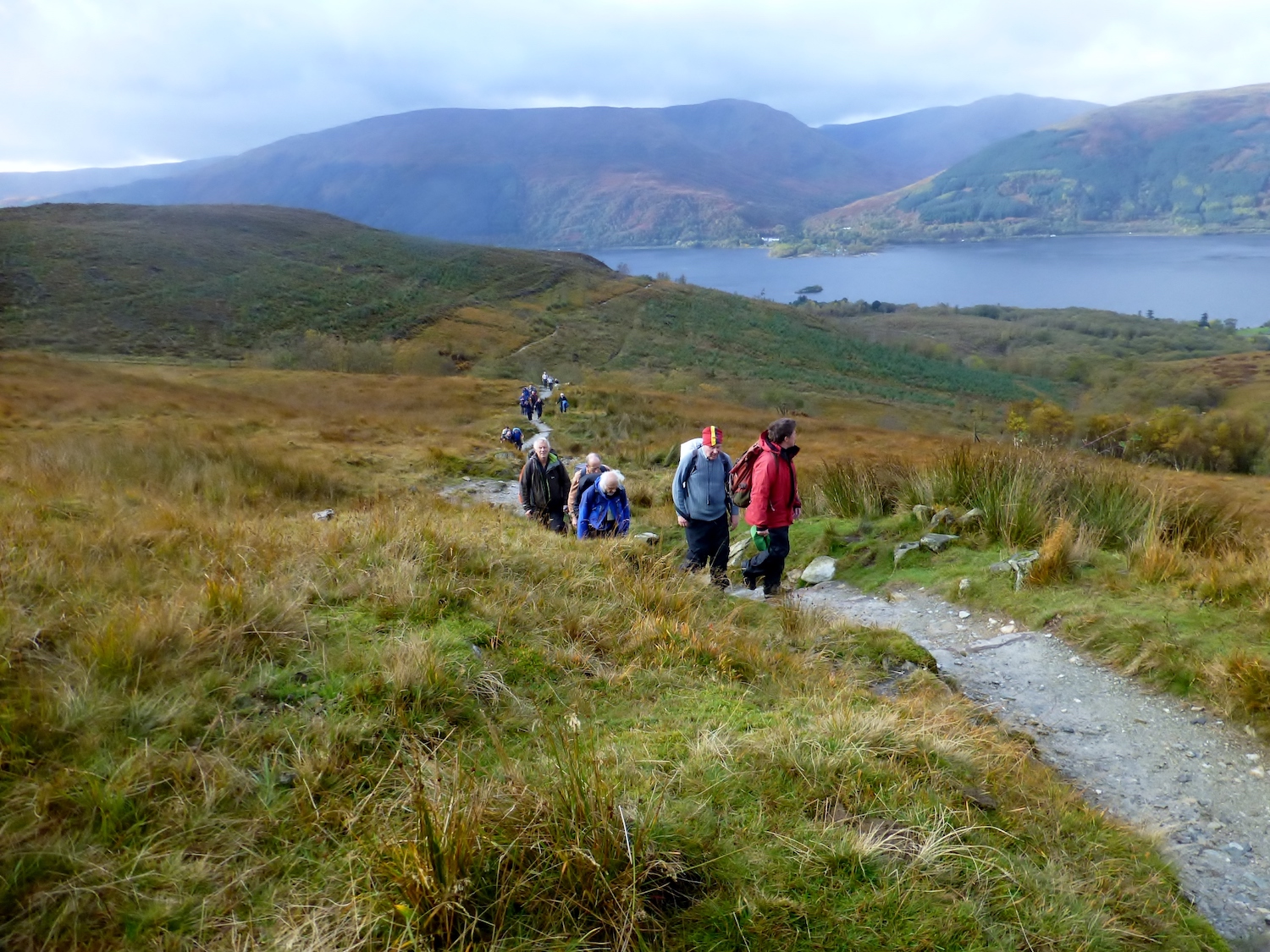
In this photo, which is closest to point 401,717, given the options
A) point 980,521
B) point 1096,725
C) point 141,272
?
point 1096,725

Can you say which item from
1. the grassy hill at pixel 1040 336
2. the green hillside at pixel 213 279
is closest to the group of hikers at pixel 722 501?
the green hillside at pixel 213 279

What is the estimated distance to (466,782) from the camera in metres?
2.18

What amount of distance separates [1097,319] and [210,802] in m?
145

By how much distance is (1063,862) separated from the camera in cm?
248

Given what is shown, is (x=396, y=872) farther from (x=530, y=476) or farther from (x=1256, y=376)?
(x=1256, y=376)

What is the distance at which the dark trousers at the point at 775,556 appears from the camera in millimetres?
6566

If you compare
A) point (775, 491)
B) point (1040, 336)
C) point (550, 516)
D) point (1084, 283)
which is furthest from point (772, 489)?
point (1084, 283)

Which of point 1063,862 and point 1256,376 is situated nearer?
point 1063,862

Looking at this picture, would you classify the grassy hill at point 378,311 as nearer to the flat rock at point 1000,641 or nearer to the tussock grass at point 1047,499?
the tussock grass at point 1047,499

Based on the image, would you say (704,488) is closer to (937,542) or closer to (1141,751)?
(937,542)

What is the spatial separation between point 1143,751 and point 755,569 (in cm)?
326

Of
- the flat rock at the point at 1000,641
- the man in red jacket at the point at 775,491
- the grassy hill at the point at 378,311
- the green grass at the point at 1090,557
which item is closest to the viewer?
the green grass at the point at 1090,557

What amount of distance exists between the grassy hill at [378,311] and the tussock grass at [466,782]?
1960 inches

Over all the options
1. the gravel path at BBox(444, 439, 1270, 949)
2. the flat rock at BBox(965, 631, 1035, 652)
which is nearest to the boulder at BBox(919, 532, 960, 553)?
the gravel path at BBox(444, 439, 1270, 949)
